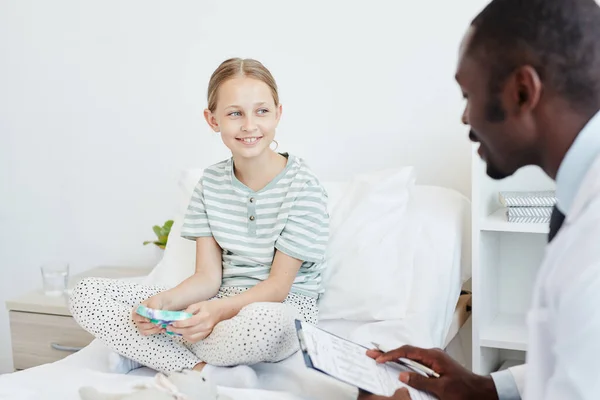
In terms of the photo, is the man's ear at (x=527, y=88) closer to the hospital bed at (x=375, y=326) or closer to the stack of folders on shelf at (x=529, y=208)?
the hospital bed at (x=375, y=326)

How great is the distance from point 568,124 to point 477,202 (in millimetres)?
932

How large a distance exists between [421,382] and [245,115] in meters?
0.73

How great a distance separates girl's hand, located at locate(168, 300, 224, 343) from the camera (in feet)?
4.44

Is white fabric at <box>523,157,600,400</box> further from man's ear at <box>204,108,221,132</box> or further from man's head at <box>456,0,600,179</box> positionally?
man's ear at <box>204,108,221,132</box>

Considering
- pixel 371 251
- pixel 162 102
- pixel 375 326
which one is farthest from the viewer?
pixel 162 102

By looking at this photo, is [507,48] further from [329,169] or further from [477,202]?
[329,169]

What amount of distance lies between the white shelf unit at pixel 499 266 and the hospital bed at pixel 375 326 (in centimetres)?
5

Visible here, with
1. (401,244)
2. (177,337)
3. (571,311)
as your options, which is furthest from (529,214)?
(571,311)

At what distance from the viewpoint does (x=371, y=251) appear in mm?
1646

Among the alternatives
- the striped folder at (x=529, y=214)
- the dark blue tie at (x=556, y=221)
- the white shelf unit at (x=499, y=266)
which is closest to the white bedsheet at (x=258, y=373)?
the white shelf unit at (x=499, y=266)

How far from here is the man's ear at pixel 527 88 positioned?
2.40 ft

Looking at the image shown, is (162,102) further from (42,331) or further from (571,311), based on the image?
(571,311)

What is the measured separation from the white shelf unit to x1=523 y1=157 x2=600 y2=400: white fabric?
992 millimetres

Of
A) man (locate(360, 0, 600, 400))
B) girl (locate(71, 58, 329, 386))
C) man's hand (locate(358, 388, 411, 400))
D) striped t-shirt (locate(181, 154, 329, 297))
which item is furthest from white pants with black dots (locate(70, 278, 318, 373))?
man (locate(360, 0, 600, 400))
